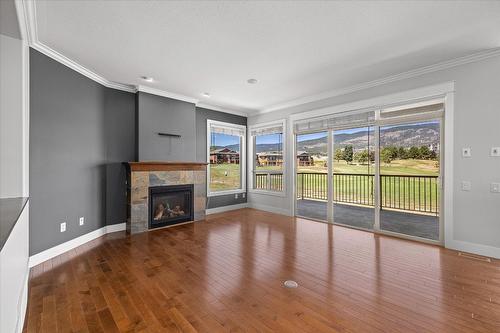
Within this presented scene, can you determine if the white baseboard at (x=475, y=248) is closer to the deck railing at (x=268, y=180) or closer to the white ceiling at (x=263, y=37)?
the white ceiling at (x=263, y=37)

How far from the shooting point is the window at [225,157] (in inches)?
235

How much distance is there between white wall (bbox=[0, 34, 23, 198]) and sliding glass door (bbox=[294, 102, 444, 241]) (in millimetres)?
4788

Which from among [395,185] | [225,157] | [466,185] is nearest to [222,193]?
[225,157]

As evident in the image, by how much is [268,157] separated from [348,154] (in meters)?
2.20

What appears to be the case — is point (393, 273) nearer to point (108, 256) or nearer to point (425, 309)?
point (425, 309)

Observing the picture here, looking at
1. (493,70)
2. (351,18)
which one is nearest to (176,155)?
(351,18)

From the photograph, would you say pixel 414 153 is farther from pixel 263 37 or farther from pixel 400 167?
pixel 263 37

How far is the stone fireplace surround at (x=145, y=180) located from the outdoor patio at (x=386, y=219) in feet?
10.0

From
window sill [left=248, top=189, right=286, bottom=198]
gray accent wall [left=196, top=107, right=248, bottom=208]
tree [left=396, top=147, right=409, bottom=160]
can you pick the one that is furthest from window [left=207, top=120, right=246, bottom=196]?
tree [left=396, top=147, right=409, bottom=160]

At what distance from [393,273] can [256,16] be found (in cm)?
331

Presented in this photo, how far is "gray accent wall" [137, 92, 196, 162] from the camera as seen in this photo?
4603mm

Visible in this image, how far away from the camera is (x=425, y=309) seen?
6.55ft

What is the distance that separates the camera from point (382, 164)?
4.25 metres

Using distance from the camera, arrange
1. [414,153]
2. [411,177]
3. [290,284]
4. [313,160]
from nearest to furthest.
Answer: [290,284] → [414,153] → [411,177] → [313,160]
